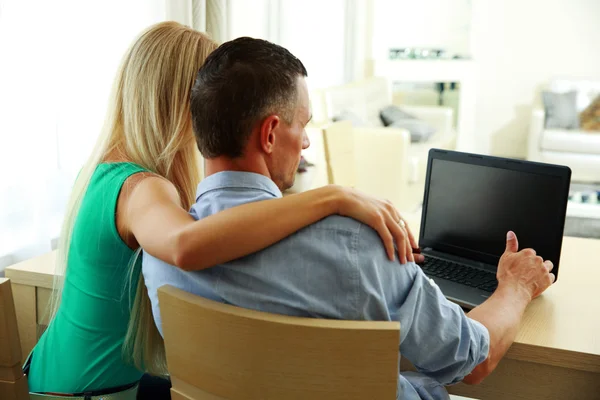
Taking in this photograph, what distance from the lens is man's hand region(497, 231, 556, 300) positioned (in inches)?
52.9

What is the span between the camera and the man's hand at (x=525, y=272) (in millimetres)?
1343

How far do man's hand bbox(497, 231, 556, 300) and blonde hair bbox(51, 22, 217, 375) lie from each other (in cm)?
66

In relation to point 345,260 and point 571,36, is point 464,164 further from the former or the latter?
point 571,36

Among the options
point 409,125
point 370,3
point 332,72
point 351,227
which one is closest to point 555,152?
point 409,125

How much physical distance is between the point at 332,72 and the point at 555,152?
2.15 m

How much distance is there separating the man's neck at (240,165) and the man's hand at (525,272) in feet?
1.77

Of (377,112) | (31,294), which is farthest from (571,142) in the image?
(31,294)

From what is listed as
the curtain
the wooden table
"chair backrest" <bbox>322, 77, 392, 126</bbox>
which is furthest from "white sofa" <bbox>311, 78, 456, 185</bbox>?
the wooden table

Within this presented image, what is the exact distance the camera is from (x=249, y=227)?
3.18 feet

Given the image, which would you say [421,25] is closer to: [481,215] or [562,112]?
[562,112]

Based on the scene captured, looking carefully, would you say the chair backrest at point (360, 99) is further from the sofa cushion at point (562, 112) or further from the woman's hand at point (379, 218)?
the woman's hand at point (379, 218)

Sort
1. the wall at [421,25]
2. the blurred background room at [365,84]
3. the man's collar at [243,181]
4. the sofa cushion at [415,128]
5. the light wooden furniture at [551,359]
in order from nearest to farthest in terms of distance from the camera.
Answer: the man's collar at [243,181], the light wooden furniture at [551,359], the blurred background room at [365,84], the sofa cushion at [415,128], the wall at [421,25]

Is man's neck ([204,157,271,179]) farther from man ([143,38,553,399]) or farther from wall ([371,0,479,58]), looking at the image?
wall ([371,0,479,58])

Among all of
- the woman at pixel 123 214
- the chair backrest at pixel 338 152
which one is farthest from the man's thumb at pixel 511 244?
the chair backrest at pixel 338 152
